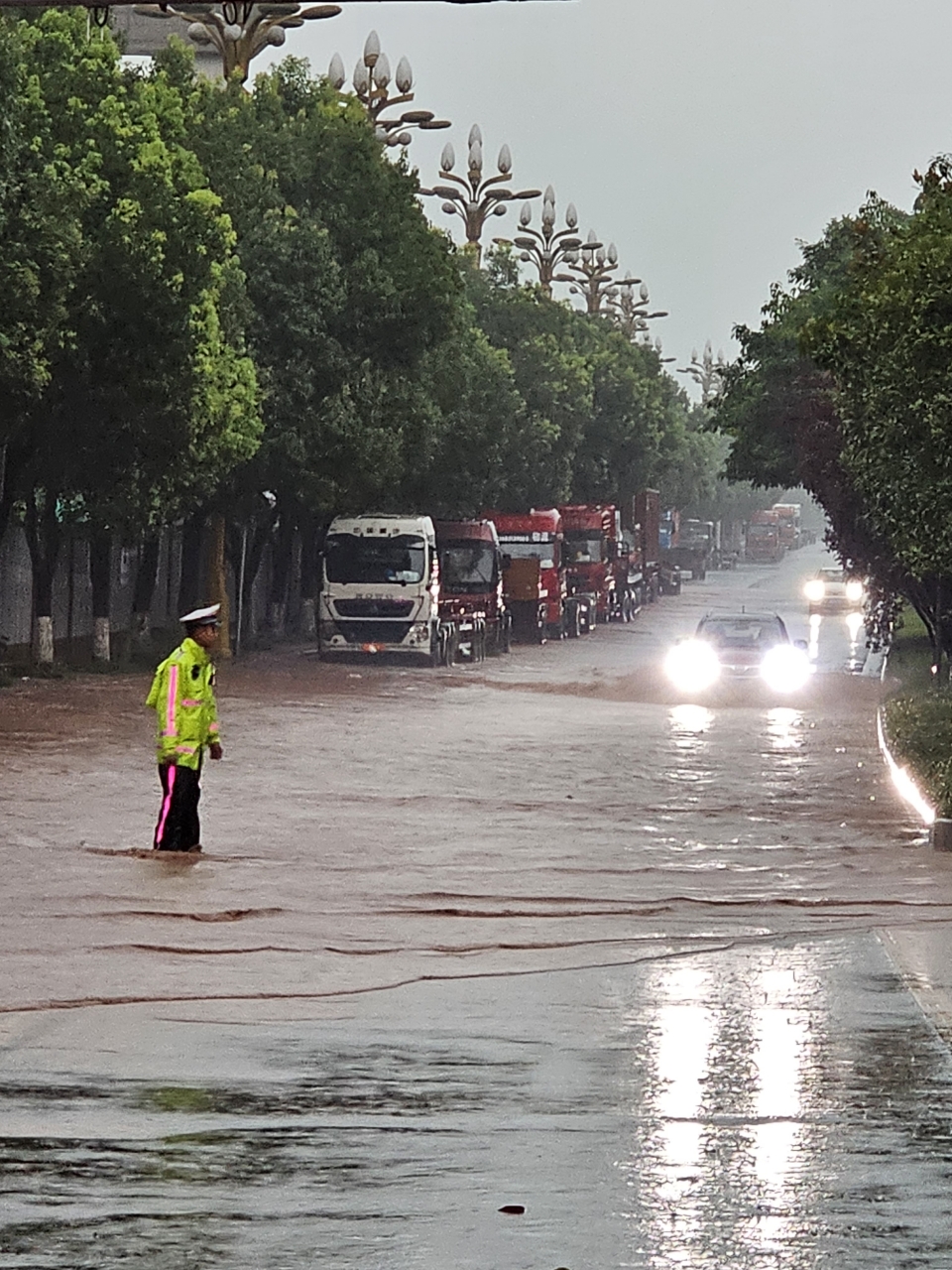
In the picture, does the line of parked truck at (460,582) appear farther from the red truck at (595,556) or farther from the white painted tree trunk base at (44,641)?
the white painted tree trunk base at (44,641)

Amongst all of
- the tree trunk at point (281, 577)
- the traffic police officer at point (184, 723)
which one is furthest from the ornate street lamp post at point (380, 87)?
the traffic police officer at point (184, 723)

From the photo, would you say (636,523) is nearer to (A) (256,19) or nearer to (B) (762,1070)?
(A) (256,19)

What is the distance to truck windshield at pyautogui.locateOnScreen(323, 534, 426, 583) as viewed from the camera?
5416 centimetres

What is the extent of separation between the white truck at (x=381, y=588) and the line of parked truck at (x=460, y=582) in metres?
0.02

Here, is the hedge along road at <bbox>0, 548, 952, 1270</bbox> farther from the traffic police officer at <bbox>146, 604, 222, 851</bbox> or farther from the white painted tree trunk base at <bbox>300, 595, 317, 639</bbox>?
the white painted tree trunk base at <bbox>300, 595, 317, 639</bbox>

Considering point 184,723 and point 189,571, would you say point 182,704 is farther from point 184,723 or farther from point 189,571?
point 189,571

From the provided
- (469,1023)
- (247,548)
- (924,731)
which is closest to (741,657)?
(247,548)

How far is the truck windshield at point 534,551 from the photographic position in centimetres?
7062

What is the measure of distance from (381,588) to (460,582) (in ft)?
23.5

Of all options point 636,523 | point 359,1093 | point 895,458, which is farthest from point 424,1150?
point 636,523

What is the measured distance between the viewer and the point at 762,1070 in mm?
10922

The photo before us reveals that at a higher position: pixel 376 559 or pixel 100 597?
pixel 376 559

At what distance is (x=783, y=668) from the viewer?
49.2 meters

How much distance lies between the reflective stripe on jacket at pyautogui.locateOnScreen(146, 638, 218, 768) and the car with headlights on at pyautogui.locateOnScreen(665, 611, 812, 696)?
28.9 meters
